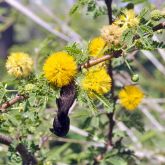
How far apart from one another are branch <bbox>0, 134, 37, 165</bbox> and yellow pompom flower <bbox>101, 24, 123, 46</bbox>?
632 millimetres

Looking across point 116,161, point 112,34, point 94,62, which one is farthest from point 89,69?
point 116,161

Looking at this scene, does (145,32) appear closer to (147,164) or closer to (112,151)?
(112,151)

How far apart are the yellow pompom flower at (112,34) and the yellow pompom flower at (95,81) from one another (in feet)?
0.41

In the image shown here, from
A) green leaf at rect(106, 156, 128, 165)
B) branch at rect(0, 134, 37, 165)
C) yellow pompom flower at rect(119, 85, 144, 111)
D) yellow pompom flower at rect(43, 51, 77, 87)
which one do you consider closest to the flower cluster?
yellow pompom flower at rect(43, 51, 77, 87)

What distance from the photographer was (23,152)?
A: 189cm

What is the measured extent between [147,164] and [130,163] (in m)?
1.81

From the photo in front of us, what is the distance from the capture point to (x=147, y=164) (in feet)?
15.1

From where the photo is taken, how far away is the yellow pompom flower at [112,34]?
1506 mm

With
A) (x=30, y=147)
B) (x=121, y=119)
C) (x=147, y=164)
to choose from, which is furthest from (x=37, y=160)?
(x=147, y=164)

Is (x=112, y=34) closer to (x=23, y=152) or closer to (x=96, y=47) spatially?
(x=96, y=47)

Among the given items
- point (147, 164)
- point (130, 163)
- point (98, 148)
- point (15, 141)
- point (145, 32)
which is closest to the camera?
point (145, 32)

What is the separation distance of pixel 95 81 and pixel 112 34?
176 mm

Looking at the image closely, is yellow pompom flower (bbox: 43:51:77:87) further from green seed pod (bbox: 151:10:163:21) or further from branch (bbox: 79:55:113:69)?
green seed pod (bbox: 151:10:163:21)

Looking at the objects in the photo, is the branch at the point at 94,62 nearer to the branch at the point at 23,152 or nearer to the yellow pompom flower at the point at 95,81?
the yellow pompom flower at the point at 95,81
